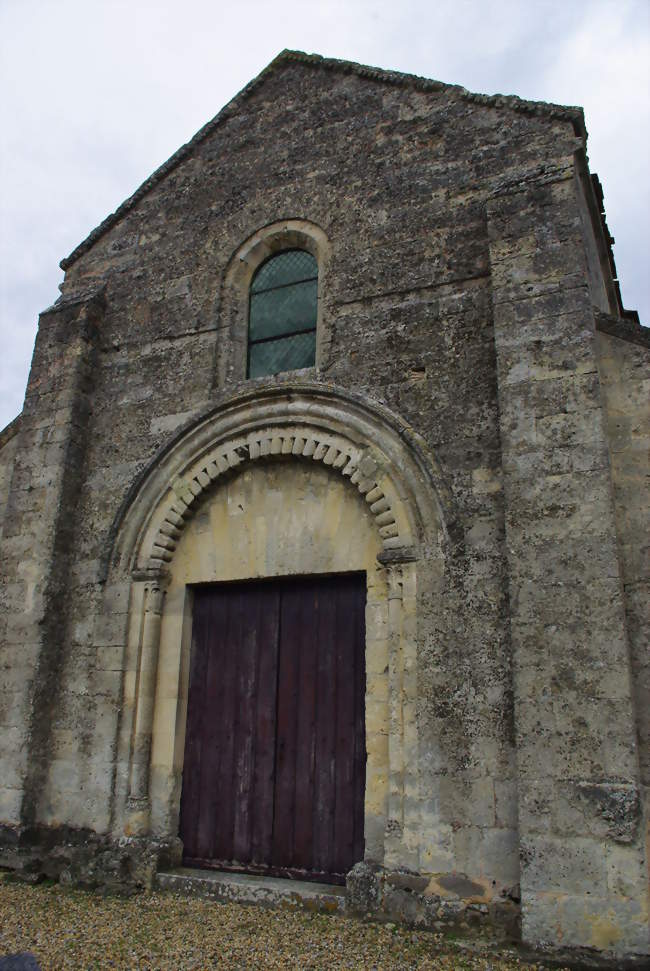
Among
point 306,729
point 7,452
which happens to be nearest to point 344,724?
point 306,729

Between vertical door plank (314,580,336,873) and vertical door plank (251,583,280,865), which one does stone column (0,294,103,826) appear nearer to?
vertical door plank (251,583,280,865)

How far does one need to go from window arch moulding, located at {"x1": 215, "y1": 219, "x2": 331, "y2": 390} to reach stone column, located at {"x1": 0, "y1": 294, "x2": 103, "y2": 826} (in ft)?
4.76

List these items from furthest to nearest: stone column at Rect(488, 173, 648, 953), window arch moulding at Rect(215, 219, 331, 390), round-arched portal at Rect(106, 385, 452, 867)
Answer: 1. window arch moulding at Rect(215, 219, 331, 390)
2. round-arched portal at Rect(106, 385, 452, 867)
3. stone column at Rect(488, 173, 648, 953)

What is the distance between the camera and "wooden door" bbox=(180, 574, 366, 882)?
5.39 metres

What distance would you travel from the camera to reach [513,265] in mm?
5414

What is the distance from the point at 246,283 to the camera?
23.1ft

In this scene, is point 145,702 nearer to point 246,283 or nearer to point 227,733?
point 227,733

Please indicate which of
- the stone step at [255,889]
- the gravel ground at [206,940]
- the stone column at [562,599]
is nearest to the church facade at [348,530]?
the stone column at [562,599]

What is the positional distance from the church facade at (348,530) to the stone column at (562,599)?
2 centimetres

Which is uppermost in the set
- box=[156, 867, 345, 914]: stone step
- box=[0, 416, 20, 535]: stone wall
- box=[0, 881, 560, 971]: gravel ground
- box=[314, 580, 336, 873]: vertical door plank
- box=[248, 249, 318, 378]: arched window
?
box=[248, 249, 318, 378]: arched window

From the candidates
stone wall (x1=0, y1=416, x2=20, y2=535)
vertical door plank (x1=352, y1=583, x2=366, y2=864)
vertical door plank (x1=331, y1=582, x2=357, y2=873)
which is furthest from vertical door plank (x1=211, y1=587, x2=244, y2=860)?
stone wall (x1=0, y1=416, x2=20, y2=535)

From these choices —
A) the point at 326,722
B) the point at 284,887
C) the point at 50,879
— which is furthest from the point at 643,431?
the point at 50,879

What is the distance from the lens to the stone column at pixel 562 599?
4082mm

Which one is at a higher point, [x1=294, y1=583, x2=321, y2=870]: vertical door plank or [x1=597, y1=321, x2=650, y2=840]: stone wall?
[x1=597, y1=321, x2=650, y2=840]: stone wall
